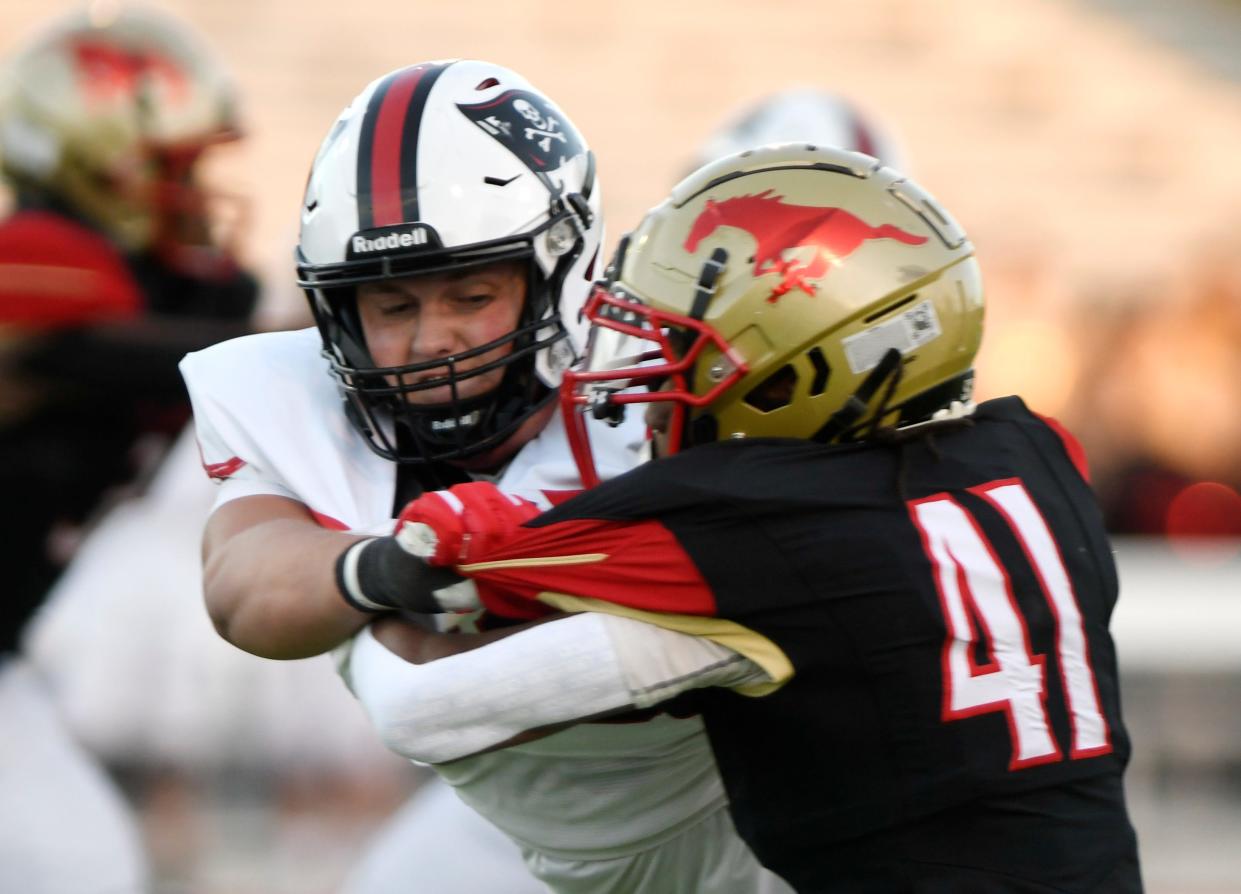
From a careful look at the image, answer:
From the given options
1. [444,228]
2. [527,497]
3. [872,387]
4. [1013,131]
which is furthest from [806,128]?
[1013,131]

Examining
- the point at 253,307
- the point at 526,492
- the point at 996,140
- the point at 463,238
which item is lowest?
the point at 996,140

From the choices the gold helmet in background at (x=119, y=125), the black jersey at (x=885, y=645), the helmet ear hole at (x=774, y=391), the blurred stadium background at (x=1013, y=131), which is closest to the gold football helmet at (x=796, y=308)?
the helmet ear hole at (x=774, y=391)

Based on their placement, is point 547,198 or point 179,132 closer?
point 547,198

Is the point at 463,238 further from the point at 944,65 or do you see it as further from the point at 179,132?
the point at 944,65

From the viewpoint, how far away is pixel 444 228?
2535 mm

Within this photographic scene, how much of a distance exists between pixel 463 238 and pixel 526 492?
397mm

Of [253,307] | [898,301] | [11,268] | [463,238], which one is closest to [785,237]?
[898,301]

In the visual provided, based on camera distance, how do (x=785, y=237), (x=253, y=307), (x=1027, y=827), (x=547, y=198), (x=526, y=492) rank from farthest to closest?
(x=253, y=307)
(x=547, y=198)
(x=526, y=492)
(x=785, y=237)
(x=1027, y=827)

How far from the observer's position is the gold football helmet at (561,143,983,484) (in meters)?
2.21

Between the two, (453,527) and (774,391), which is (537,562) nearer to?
(453,527)

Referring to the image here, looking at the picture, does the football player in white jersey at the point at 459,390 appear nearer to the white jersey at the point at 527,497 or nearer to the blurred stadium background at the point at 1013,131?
the white jersey at the point at 527,497

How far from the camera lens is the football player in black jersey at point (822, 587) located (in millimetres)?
2031

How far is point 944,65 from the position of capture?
10.9 metres

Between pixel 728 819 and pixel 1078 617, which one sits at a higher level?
pixel 1078 617
